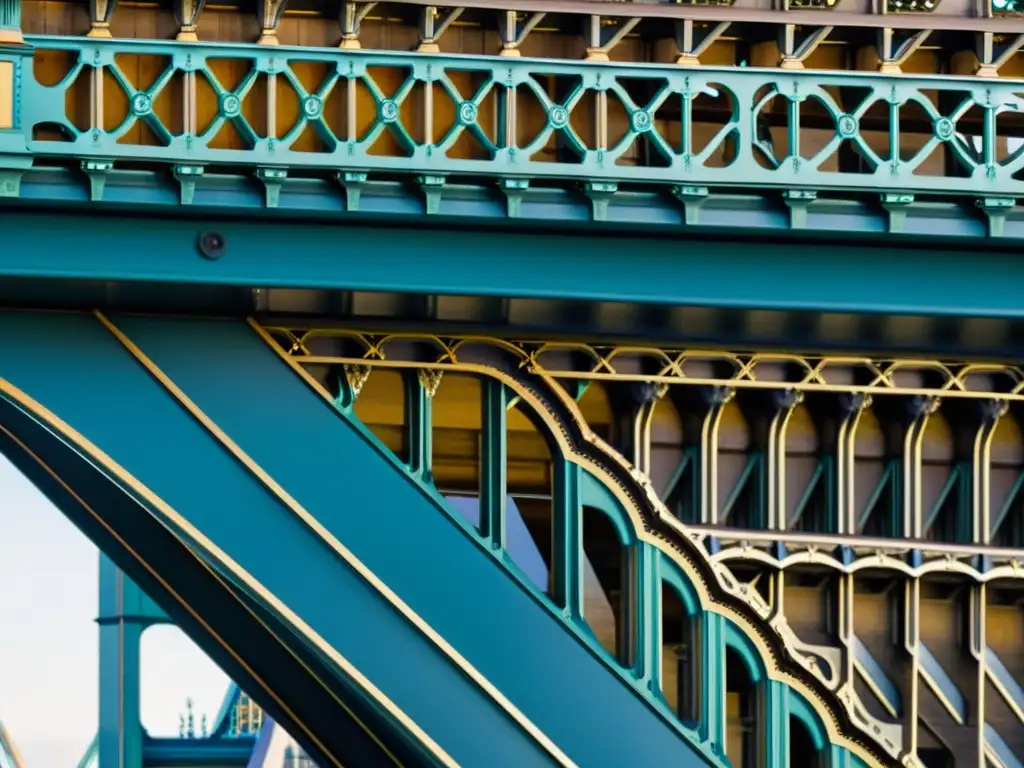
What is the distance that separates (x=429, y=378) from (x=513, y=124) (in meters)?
1.57

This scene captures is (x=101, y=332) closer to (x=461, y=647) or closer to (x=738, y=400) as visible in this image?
(x=461, y=647)

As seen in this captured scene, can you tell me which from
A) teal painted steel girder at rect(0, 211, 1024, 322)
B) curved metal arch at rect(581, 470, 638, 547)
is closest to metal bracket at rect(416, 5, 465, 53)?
teal painted steel girder at rect(0, 211, 1024, 322)

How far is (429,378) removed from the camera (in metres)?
15.0

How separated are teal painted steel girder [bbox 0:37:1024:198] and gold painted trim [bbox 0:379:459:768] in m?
1.43

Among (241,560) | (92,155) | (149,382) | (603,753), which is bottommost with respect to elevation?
(603,753)

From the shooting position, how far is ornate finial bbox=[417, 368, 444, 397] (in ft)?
49.2

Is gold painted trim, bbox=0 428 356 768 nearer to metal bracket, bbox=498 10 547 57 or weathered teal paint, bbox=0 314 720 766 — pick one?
weathered teal paint, bbox=0 314 720 766

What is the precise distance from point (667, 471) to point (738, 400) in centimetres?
56

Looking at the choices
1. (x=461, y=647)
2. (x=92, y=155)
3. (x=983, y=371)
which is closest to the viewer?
(x=92, y=155)

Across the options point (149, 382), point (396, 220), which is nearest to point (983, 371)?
point (396, 220)

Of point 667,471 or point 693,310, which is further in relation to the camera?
point 667,471

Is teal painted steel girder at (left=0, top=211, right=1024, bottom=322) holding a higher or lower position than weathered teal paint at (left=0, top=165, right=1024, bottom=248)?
lower

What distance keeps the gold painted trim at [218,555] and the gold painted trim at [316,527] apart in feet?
1.29

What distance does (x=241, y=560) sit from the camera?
14.3 metres
